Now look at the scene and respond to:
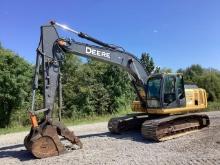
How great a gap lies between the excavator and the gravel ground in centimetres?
41

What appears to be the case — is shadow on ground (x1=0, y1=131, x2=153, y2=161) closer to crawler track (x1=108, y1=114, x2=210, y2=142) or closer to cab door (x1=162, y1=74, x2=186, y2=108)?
crawler track (x1=108, y1=114, x2=210, y2=142)

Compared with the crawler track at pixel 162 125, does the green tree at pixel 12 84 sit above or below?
above

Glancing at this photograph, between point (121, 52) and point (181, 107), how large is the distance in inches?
115

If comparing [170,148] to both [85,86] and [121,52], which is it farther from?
[85,86]

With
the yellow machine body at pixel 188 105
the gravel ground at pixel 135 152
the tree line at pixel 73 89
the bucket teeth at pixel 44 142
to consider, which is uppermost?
the tree line at pixel 73 89

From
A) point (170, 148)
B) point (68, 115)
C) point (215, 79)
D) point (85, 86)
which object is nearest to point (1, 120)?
point (68, 115)

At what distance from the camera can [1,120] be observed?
846 inches

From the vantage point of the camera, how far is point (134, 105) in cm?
1380

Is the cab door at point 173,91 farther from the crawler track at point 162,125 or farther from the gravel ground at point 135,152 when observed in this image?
the gravel ground at point 135,152

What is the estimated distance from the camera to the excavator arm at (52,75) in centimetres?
957

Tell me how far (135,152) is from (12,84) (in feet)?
41.2

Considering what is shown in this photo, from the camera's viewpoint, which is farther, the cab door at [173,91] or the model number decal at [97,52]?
the cab door at [173,91]

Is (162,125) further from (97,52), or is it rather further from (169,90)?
(97,52)

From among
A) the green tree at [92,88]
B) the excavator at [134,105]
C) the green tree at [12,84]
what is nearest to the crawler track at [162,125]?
the excavator at [134,105]
